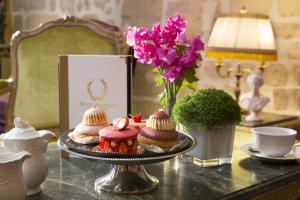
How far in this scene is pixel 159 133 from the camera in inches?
42.4

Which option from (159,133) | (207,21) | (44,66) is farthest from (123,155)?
(207,21)

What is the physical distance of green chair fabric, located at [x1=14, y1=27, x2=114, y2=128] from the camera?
2264mm

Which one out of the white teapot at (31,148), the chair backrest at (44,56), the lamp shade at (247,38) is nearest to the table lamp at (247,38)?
the lamp shade at (247,38)

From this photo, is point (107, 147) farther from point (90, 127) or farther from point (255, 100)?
point (255, 100)

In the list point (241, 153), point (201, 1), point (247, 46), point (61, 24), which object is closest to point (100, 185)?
point (241, 153)

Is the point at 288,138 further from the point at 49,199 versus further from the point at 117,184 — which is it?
the point at 49,199

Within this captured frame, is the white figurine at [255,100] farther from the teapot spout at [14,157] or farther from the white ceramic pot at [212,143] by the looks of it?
the teapot spout at [14,157]

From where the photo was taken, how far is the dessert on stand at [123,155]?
0.98 meters

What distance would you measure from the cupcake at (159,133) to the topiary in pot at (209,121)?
0.36 ft

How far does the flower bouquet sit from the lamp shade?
905mm

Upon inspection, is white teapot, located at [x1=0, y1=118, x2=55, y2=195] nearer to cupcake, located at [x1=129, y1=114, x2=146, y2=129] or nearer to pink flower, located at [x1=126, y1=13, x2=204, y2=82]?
cupcake, located at [x1=129, y1=114, x2=146, y2=129]

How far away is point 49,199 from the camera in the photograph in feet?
3.18

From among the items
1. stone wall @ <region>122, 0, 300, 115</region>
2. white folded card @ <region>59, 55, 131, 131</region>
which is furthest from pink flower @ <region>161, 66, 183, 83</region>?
stone wall @ <region>122, 0, 300, 115</region>

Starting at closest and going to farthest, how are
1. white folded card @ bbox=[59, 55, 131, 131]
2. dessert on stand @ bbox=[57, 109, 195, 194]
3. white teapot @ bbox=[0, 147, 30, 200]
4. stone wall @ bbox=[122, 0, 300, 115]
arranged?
white teapot @ bbox=[0, 147, 30, 200] < dessert on stand @ bbox=[57, 109, 195, 194] < white folded card @ bbox=[59, 55, 131, 131] < stone wall @ bbox=[122, 0, 300, 115]
